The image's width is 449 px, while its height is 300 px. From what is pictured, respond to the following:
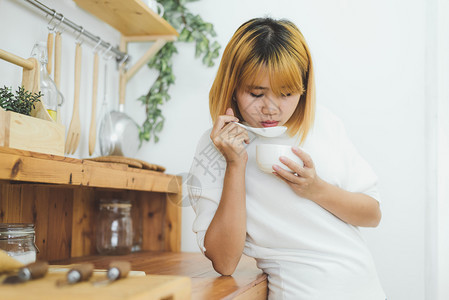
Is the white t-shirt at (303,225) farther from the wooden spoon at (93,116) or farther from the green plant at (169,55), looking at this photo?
the green plant at (169,55)

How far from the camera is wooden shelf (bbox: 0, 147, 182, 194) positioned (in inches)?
35.2

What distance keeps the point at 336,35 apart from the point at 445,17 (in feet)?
1.16

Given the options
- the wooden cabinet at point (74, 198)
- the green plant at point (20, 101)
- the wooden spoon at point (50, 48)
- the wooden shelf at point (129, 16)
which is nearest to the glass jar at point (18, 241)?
the wooden cabinet at point (74, 198)

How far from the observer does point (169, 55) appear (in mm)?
1824

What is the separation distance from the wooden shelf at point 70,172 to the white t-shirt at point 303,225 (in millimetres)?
271

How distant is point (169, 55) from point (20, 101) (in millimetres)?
874

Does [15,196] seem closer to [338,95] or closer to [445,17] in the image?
[338,95]

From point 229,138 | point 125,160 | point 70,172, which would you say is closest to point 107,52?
point 125,160

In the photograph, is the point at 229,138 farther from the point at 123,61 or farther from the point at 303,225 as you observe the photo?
the point at 123,61

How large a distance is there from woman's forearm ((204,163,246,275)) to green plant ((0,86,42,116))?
1.49 ft

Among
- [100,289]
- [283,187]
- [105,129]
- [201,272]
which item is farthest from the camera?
[105,129]

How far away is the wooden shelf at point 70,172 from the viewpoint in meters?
0.89

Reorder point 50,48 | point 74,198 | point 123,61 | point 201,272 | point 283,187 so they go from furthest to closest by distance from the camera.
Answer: point 123,61 → point 74,198 → point 50,48 → point 201,272 → point 283,187

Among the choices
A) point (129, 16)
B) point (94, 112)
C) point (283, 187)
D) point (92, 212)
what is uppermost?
point (129, 16)
